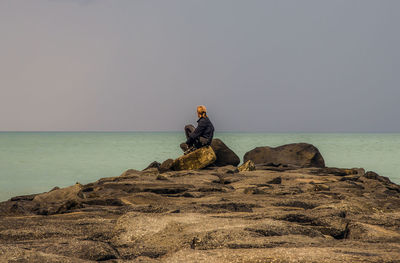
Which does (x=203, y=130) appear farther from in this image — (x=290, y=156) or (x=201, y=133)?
(x=290, y=156)

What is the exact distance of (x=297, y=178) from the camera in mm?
9656

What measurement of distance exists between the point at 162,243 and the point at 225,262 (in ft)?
3.30

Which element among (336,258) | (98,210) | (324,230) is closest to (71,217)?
(98,210)

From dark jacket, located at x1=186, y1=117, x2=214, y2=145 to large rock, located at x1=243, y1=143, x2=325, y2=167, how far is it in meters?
2.97

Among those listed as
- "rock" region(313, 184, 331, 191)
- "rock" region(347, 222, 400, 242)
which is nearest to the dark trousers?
"rock" region(313, 184, 331, 191)

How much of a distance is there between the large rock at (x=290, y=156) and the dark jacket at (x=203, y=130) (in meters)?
2.97

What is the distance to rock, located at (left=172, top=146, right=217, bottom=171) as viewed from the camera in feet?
38.8

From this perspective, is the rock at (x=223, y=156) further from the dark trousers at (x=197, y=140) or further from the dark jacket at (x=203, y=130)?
the dark jacket at (x=203, y=130)

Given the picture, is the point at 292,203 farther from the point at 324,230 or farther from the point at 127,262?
the point at 127,262

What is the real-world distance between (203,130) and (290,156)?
401 cm

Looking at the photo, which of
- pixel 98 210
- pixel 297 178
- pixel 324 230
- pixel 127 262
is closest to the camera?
pixel 127 262

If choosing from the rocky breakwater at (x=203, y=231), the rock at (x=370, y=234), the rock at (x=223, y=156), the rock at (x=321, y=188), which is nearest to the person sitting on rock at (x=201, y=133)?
the rock at (x=223, y=156)

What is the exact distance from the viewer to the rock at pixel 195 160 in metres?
11.8

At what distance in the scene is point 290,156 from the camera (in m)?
14.6
